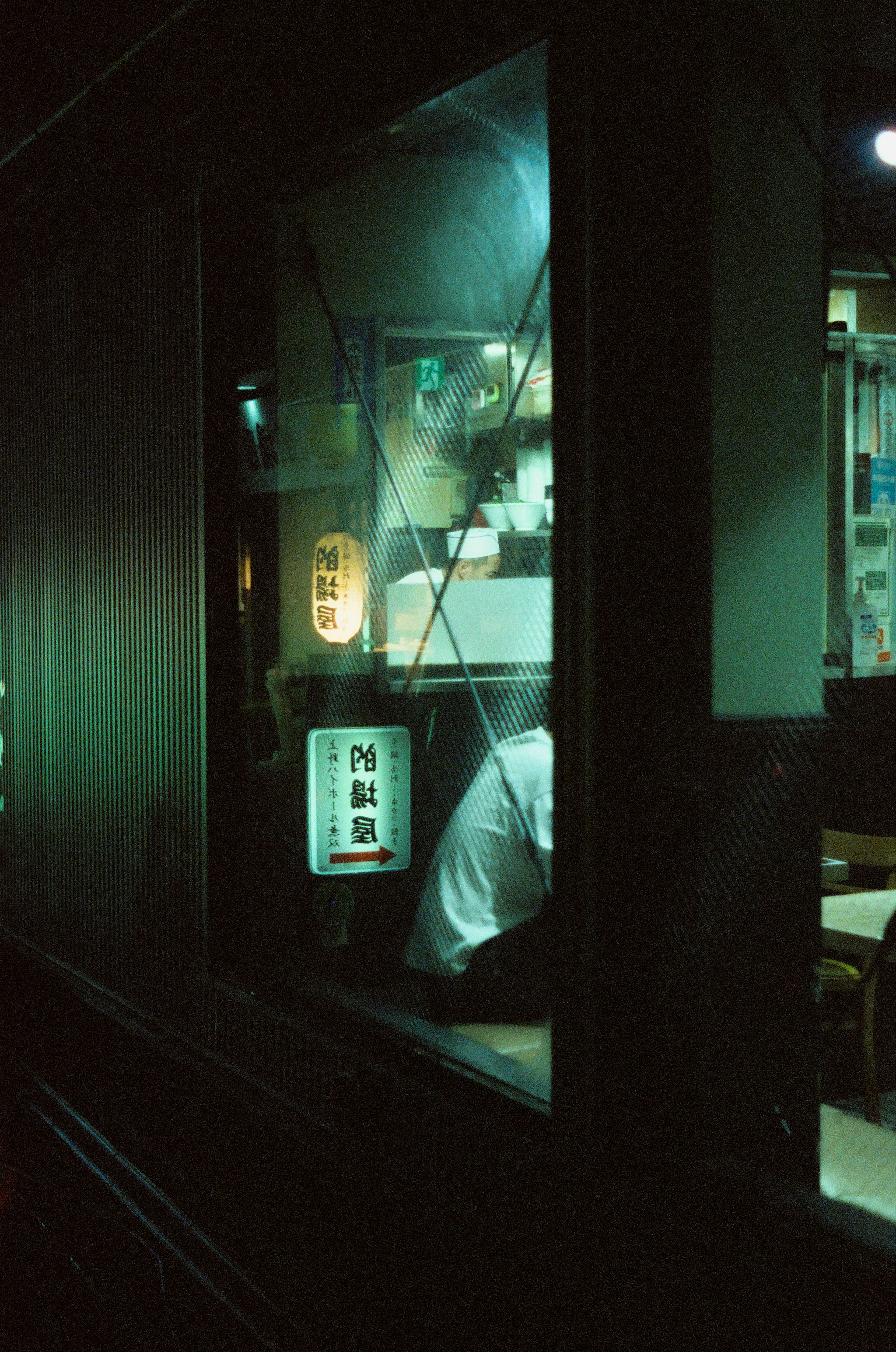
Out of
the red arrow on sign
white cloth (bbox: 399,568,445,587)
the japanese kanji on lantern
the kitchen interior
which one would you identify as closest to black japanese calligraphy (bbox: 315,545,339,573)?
white cloth (bbox: 399,568,445,587)

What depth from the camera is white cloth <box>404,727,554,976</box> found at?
412 centimetres

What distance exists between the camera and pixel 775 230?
3148 mm

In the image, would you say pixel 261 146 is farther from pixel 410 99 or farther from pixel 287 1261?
pixel 287 1261

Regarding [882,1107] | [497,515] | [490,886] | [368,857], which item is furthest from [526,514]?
[882,1107]

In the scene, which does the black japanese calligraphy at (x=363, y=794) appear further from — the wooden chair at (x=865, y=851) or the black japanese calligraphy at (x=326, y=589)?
the wooden chair at (x=865, y=851)

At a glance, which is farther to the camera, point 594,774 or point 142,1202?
point 142,1202

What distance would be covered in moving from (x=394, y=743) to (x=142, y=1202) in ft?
8.01

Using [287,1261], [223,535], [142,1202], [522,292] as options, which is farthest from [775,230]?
[142,1202]

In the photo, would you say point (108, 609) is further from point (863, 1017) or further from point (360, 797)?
point (863, 1017)

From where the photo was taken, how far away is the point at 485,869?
14.8 feet

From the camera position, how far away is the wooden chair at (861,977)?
5148mm

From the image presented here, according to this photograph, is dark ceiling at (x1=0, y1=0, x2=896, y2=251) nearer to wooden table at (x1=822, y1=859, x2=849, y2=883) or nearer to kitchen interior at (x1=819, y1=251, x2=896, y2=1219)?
kitchen interior at (x1=819, y1=251, x2=896, y2=1219)

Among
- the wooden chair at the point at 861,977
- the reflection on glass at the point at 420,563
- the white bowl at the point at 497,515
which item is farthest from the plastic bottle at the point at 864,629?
the wooden chair at the point at 861,977

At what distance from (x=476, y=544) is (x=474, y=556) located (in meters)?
0.05
